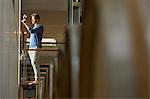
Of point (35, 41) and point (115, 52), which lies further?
point (35, 41)

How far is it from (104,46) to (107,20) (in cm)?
1

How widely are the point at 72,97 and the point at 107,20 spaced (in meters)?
0.05

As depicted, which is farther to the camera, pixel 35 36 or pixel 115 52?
pixel 35 36

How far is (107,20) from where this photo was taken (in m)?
0.17

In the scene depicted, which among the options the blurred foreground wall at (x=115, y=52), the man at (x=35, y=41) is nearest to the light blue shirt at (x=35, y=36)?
the man at (x=35, y=41)

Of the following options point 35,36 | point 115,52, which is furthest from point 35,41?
point 115,52

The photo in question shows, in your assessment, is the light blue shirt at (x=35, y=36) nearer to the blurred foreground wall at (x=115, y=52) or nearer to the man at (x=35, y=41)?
the man at (x=35, y=41)

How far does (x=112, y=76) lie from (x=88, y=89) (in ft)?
0.05

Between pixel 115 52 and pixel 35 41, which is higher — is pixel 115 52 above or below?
above

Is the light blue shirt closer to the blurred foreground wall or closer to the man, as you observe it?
the man

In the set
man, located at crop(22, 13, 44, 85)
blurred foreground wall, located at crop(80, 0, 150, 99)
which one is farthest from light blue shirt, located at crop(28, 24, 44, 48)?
blurred foreground wall, located at crop(80, 0, 150, 99)

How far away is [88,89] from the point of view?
170 millimetres

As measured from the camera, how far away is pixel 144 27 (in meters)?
0.18

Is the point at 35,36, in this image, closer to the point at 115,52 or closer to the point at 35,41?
the point at 35,41
